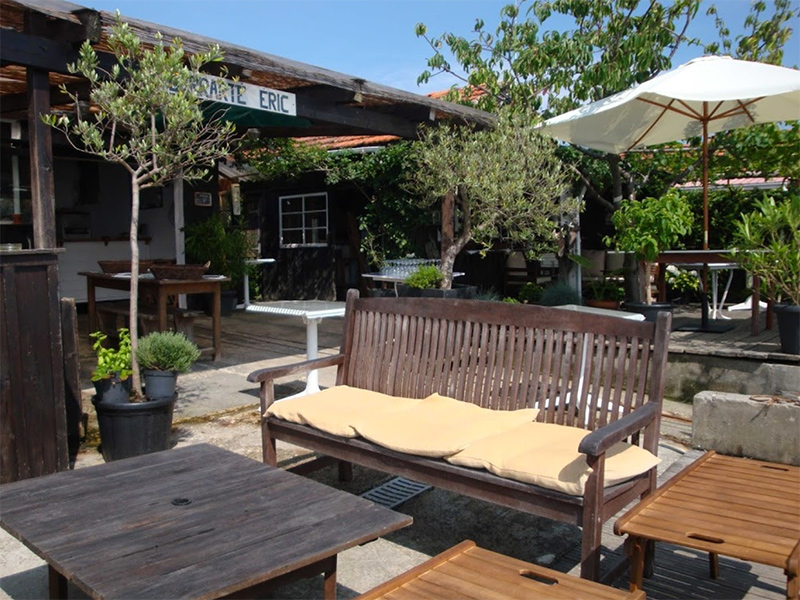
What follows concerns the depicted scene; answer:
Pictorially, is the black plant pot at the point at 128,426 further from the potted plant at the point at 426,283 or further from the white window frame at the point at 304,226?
the white window frame at the point at 304,226

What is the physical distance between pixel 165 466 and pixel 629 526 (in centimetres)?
162

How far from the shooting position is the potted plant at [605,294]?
7.95m

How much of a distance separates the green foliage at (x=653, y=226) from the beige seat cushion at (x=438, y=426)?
322 centimetres

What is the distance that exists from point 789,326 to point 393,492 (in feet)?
9.83

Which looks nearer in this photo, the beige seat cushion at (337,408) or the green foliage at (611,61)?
the beige seat cushion at (337,408)

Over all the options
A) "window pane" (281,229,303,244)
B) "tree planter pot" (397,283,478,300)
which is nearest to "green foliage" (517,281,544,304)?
"tree planter pot" (397,283,478,300)

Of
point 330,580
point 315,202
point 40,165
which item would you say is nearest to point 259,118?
point 40,165

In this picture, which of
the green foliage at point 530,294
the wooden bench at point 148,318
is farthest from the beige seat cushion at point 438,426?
the green foliage at point 530,294

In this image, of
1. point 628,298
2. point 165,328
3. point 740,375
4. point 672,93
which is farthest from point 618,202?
point 165,328

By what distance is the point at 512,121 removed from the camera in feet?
23.2

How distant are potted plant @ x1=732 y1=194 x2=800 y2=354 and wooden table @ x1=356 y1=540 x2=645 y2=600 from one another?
3610 mm

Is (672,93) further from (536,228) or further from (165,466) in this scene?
(165,466)

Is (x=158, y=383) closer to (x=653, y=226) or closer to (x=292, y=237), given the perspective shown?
(x=653, y=226)

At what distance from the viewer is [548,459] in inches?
95.6
